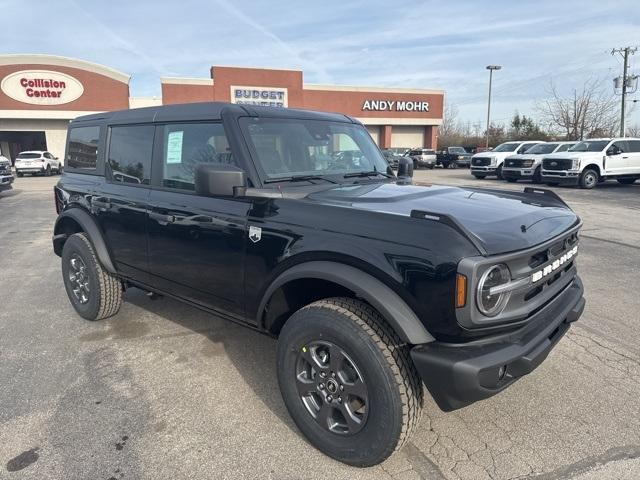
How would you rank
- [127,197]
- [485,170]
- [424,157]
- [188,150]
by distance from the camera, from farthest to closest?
[424,157] < [485,170] < [127,197] < [188,150]

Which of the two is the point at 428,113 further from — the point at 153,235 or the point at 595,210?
the point at 153,235

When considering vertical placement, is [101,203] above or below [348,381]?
→ above

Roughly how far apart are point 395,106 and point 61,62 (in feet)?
88.8

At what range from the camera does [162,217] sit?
11.3 feet

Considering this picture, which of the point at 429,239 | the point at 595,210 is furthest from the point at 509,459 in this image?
the point at 595,210

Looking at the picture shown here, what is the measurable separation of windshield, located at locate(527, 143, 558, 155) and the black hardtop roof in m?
20.3

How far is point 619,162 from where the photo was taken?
1844 cm

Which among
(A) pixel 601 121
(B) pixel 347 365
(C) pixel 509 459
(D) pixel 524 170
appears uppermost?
(A) pixel 601 121

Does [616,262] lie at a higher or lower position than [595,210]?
lower

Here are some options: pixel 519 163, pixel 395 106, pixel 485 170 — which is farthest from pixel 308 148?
pixel 395 106

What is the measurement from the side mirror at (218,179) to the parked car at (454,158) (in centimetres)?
3577

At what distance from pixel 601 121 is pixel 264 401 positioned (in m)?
49.2

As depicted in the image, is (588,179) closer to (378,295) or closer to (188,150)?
(188,150)

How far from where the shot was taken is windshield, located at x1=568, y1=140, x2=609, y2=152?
61.2ft
